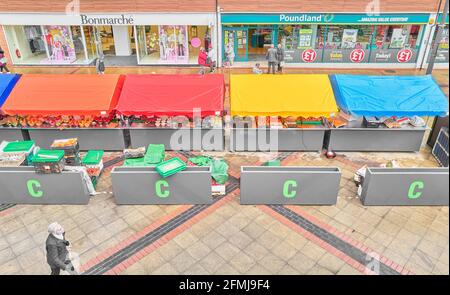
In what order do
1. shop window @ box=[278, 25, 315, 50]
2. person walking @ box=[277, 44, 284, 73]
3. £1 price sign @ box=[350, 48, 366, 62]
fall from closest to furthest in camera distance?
person walking @ box=[277, 44, 284, 73] < shop window @ box=[278, 25, 315, 50] < £1 price sign @ box=[350, 48, 366, 62]

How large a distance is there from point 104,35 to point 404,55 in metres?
19.8

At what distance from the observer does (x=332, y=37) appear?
23406 mm

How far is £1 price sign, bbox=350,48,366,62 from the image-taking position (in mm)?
23511

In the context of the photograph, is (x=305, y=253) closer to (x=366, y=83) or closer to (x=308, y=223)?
(x=308, y=223)

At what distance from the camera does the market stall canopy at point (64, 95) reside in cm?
1271

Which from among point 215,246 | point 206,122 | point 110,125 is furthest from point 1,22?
point 215,246

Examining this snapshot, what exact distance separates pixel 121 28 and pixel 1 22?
23.1 ft

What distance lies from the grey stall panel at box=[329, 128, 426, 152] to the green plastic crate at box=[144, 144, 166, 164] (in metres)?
6.02

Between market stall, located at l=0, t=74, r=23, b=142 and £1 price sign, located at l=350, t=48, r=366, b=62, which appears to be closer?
market stall, located at l=0, t=74, r=23, b=142

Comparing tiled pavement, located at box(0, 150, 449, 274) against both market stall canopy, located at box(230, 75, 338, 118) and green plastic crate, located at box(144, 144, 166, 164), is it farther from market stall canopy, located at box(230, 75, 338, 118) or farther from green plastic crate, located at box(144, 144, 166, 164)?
market stall canopy, located at box(230, 75, 338, 118)

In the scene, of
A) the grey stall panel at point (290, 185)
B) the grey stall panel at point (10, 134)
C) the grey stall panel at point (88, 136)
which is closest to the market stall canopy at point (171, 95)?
the grey stall panel at point (88, 136)

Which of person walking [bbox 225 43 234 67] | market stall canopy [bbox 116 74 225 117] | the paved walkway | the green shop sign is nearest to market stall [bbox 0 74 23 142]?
the paved walkway

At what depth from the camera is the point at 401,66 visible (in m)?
23.7
